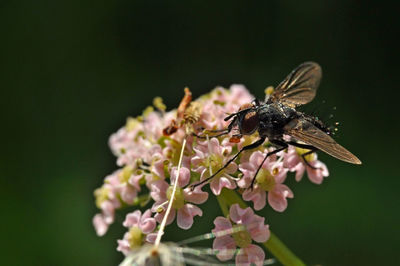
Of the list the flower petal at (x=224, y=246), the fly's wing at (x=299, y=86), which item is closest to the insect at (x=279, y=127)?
the fly's wing at (x=299, y=86)

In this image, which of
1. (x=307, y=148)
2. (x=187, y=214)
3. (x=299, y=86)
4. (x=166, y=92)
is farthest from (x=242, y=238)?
(x=166, y=92)

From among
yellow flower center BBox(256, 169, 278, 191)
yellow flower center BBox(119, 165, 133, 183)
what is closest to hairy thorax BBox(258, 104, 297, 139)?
yellow flower center BBox(256, 169, 278, 191)

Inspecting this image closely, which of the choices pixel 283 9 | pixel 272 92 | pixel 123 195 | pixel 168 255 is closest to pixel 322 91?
pixel 283 9

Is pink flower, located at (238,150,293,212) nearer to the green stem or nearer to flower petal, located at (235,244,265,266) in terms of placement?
the green stem

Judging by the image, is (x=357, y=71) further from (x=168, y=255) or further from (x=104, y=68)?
(x=168, y=255)

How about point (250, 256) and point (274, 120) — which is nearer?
point (250, 256)

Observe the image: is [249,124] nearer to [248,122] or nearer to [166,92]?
[248,122]

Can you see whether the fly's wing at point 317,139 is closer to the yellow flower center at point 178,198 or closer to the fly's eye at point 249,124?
the fly's eye at point 249,124
